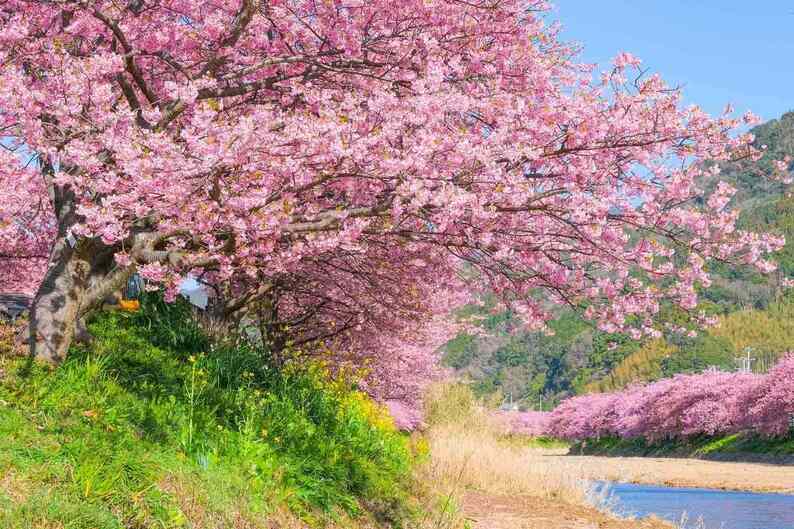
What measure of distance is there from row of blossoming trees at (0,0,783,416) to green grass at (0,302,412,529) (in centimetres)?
104

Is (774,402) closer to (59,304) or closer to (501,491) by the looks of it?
(501,491)

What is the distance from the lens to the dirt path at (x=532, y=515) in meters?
11.9

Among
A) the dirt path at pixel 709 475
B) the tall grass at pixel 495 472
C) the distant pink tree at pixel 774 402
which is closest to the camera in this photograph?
the tall grass at pixel 495 472

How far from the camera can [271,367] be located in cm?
1263

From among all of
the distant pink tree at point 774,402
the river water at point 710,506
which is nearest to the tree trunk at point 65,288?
the river water at point 710,506

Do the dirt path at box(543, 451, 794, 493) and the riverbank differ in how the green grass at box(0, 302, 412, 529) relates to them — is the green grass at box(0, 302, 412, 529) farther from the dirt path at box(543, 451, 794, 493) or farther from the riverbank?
the riverbank

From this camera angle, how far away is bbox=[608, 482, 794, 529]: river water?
737 inches

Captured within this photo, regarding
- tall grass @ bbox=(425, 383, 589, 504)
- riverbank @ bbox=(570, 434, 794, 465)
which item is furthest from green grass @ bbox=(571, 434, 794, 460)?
tall grass @ bbox=(425, 383, 589, 504)

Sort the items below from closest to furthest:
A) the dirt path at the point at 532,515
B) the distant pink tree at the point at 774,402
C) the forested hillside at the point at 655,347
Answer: the dirt path at the point at 532,515, the distant pink tree at the point at 774,402, the forested hillside at the point at 655,347

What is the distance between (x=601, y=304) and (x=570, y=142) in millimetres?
2315

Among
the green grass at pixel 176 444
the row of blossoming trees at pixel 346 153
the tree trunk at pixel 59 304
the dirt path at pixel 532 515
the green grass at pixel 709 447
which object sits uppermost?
the row of blossoming trees at pixel 346 153

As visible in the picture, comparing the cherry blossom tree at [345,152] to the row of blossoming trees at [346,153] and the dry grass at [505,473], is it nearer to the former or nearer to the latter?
the row of blossoming trees at [346,153]

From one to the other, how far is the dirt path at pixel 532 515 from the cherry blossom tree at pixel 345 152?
3.32 metres

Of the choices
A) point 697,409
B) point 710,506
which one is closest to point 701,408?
point 697,409
